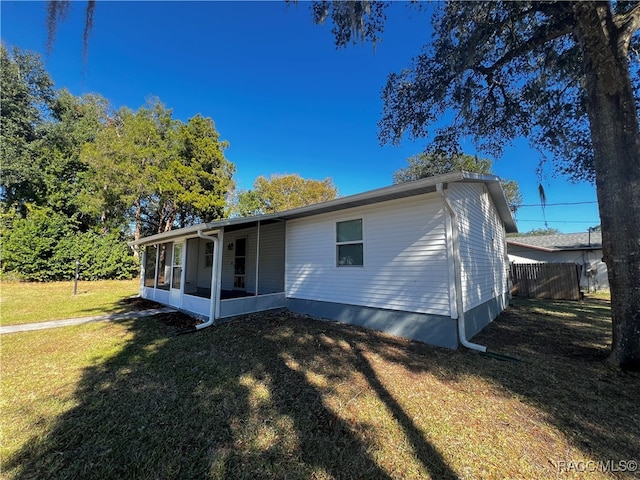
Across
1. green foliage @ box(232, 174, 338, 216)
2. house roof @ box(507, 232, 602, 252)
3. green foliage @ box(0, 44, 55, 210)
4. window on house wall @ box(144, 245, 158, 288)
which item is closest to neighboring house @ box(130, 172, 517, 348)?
window on house wall @ box(144, 245, 158, 288)

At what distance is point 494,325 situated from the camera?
6.84 metres

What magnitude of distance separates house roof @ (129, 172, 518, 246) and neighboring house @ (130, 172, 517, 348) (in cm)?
2

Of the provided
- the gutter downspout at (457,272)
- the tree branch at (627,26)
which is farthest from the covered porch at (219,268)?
the tree branch at (627,26)

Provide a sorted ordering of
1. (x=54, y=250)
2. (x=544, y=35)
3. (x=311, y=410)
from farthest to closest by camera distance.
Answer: (x=54, y=250), (x=544, y=35), (x=311, y=410)

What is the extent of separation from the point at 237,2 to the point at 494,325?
1031 centimetres

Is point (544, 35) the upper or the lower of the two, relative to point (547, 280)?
upper

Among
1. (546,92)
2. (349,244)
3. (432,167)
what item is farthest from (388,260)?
(432,167)

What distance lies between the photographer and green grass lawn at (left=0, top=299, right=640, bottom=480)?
2.24m

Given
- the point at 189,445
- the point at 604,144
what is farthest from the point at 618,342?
the point at 189,445

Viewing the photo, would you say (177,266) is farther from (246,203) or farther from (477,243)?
(246,203)

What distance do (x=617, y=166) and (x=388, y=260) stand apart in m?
3.70

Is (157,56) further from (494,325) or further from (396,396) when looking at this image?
(494,325)

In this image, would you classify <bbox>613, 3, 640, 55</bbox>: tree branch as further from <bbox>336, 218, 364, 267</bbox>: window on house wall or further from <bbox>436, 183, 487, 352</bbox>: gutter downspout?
<bbox>336, 218, 364, 267</bbox>: window on house wall

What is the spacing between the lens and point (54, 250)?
14.4 metres
